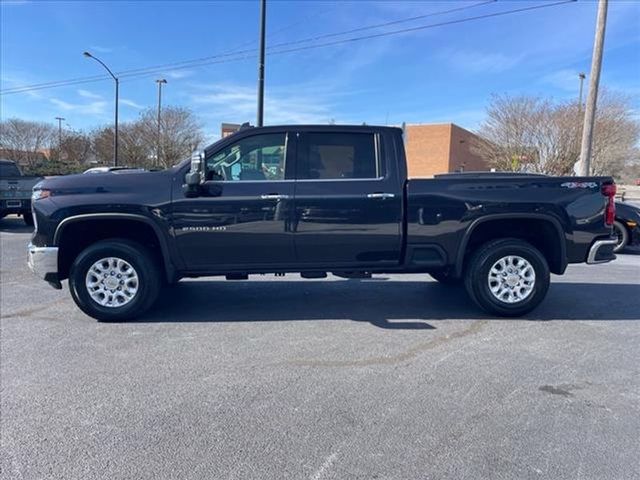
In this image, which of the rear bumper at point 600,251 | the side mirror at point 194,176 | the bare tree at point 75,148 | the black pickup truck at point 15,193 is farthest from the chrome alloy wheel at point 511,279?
the bare tree at point 75,148

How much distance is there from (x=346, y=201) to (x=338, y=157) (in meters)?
0.54

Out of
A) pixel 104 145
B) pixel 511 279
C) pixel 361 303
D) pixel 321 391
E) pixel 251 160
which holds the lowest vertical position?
pixel 321 391

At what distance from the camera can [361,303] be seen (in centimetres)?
595

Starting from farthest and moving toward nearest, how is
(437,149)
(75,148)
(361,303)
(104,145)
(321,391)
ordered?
(75,148) < (437,149) < (104,145) < (361,303) < (321,391)

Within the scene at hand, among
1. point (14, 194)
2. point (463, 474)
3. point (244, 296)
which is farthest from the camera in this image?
point (14, 194)

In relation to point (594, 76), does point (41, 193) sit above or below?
below

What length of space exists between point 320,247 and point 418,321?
4.55 feet

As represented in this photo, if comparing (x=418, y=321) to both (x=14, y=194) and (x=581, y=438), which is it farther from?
(x=14, y=194)

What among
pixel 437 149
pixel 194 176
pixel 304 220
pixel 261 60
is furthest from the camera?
pixel 437 149

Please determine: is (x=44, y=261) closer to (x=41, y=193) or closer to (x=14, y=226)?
(x=41, y=193)

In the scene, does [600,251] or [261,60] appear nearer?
[600,251]

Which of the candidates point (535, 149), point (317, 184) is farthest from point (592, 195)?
point (535, 149)

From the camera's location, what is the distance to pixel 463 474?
2.56m

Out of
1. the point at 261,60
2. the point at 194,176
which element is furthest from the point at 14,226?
the point at 194,176
